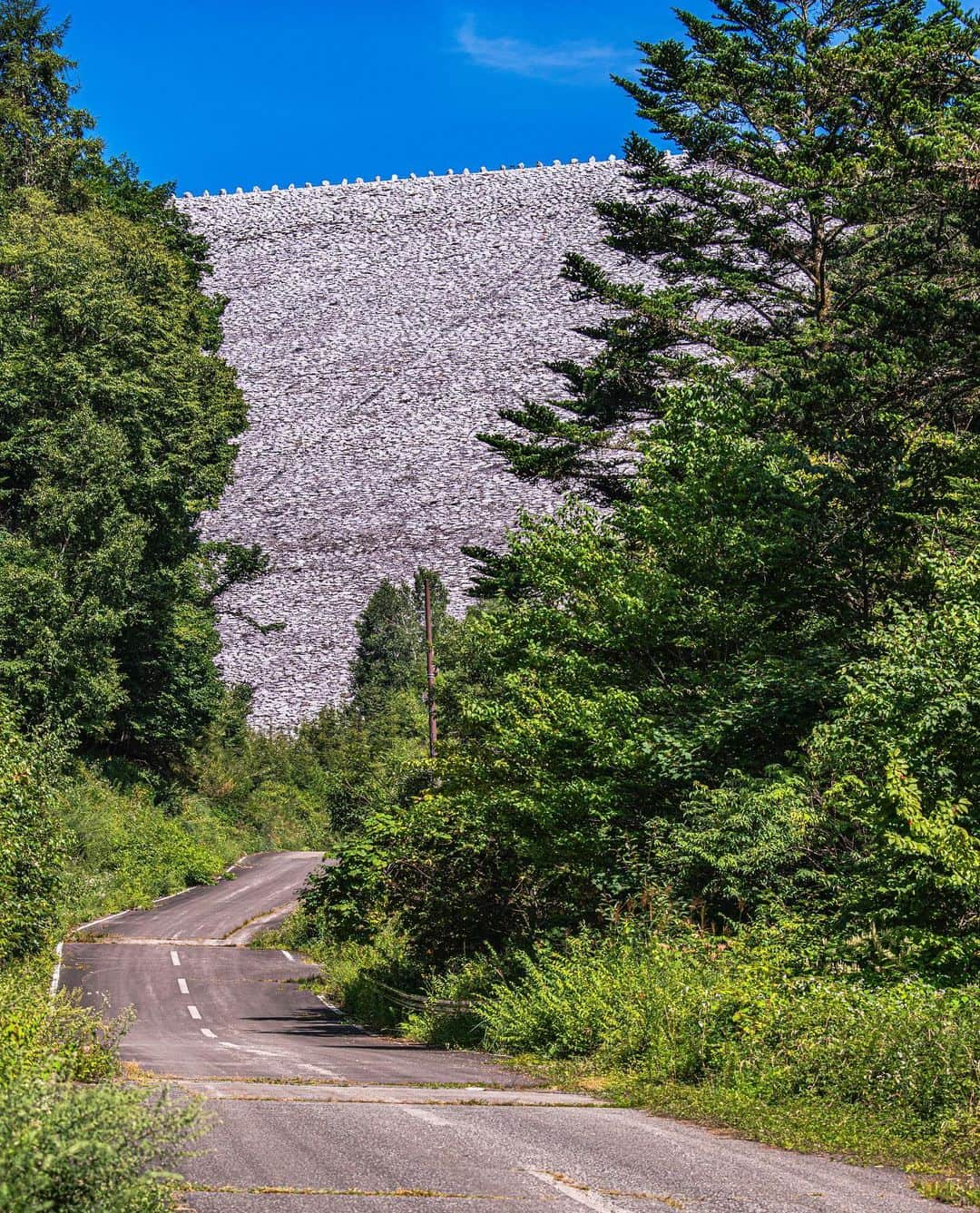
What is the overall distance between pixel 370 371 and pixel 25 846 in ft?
214

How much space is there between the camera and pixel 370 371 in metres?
81.5

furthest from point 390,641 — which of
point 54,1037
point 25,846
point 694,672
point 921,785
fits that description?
point 54,1037

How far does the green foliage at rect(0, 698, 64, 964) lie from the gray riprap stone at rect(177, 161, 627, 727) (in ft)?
141

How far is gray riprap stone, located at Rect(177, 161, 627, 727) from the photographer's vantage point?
68062 millimetres

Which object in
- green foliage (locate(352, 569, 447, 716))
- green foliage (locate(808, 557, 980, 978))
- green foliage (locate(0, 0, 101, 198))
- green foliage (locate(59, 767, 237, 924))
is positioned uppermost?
green foliage (locate(0, 0, 101, 198))

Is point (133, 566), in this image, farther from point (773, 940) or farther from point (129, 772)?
point (773, 940)

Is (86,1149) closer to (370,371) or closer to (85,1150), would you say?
(85,1150)

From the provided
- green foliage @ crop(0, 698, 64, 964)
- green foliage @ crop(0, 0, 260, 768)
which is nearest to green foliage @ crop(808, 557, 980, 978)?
green foliage @ crop(0, 698, 64, 964)

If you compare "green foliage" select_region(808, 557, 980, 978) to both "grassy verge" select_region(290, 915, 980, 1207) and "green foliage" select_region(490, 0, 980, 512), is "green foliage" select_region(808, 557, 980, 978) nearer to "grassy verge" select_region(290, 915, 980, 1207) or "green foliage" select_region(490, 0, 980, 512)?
"grassy verge" select_region(290, 915, 980, 1207)

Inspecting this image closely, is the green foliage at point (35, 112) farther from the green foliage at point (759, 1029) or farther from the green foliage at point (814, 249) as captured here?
the green foliage at point (759, 1029)

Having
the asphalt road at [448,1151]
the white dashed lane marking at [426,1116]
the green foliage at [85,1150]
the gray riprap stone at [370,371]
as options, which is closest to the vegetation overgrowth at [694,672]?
the green foliage at [85,1150]

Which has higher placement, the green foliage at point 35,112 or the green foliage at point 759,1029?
the green foliage at point 35,112

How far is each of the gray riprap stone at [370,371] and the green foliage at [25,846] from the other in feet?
141

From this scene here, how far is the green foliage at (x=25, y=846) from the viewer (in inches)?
714
